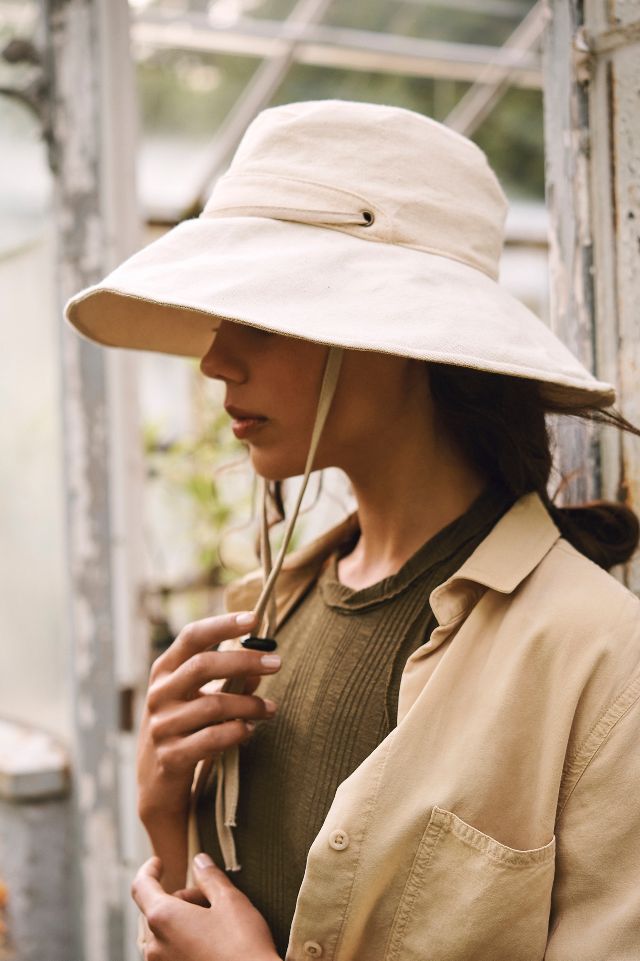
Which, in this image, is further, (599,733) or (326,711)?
(326,711)

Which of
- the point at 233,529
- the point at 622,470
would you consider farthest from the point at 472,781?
the point at 233,529

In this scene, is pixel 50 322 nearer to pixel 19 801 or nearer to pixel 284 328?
pixel 19 801

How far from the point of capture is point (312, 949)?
0.90 meters

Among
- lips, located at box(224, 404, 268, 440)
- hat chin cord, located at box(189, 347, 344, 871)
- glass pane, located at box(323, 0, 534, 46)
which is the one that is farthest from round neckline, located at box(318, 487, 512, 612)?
glass pane, located at box(323, 0, 534, 46)

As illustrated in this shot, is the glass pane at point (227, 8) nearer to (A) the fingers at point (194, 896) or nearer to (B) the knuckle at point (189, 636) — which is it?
(B) the knuckle at point (189, 636)

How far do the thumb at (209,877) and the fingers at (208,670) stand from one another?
192mm

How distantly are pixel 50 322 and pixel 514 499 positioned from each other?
64.6 inches

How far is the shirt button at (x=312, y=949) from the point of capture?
35.3 inches

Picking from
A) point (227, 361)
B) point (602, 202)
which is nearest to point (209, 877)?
point (227, 361)

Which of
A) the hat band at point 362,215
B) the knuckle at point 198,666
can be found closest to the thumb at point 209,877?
the knuckle at point 198,666

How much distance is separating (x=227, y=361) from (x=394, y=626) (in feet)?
1.12

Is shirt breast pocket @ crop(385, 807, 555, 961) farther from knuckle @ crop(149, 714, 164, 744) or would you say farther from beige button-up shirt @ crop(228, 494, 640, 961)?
knuckle @ crop(149, 714, 164, 744)

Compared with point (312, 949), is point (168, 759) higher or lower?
higher

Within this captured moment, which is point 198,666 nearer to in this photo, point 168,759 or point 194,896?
point 168,759
